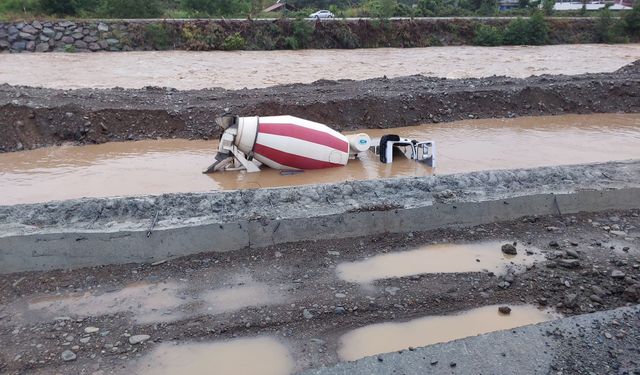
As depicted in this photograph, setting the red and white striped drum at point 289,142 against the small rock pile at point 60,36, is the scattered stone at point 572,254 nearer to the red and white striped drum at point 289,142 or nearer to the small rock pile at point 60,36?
the red and white striped drum at point 289,142

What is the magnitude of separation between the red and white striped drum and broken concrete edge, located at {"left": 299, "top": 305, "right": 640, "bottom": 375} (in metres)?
4.39

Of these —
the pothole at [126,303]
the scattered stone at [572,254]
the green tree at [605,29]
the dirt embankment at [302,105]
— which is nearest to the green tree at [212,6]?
the dirt embankment at [302,105]

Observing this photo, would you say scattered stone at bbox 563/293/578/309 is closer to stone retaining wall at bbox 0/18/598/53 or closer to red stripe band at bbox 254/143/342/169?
red stripe band at bbox 254/143/342/169

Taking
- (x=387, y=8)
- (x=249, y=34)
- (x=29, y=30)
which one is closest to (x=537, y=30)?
(x=387, y=8)

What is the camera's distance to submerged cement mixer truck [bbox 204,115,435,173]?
288 inches

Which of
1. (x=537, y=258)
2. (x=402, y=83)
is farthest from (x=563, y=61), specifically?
(x=537, y=258)

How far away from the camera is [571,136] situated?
459 inches

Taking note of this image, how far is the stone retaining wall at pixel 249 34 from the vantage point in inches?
947

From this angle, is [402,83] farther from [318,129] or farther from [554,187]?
[554,187]

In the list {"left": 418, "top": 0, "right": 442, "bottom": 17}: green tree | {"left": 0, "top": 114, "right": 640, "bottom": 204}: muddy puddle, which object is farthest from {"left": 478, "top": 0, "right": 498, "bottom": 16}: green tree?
{"left": 0, "top": 114, "right": 640, "bottom": 204}: muddy puddle

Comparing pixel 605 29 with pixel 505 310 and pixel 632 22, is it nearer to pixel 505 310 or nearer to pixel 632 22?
pixel 632 22

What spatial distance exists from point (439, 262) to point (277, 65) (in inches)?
732

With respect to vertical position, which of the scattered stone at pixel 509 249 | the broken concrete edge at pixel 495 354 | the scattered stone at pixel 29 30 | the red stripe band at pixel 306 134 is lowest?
the scattered stone at pixel 509 249

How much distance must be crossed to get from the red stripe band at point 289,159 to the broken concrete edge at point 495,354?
14.5ft
